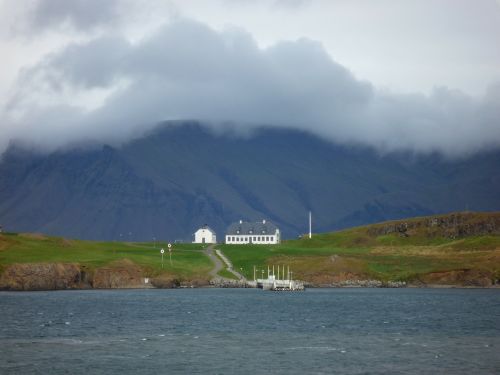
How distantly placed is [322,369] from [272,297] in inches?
4000

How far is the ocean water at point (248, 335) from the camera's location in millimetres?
85875

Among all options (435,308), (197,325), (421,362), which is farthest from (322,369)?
(435,308)

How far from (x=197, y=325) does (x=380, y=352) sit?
34.3 metres

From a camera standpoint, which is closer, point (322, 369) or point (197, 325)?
point (322, 369)

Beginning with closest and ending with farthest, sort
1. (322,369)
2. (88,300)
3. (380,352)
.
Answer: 1. (322,369)
2. (380,352)
3. (88,300)

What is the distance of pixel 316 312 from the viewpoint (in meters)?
145

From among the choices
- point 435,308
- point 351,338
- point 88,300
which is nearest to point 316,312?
point 435,308

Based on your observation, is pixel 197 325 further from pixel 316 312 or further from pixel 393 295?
pixel 393 295

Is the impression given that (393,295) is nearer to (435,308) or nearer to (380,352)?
(435,308)

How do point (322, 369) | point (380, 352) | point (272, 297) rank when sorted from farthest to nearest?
1. point (272, 297)
2. point (380, 352)
3. point (322, 369)

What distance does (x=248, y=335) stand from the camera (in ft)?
364

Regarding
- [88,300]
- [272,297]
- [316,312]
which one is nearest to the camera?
[316,312]

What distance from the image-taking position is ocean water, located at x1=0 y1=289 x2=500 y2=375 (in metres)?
85.9

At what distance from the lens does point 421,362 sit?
87.8 m
